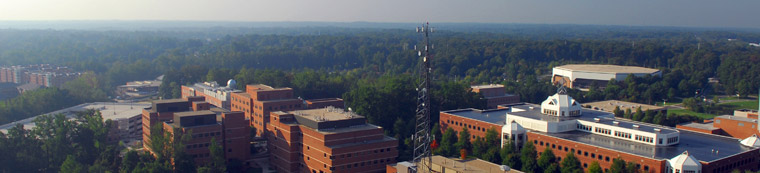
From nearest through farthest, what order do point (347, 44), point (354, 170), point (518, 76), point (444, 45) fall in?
point (354, 170) < point (518, 76) < point (444, 45) < point (347, 44)

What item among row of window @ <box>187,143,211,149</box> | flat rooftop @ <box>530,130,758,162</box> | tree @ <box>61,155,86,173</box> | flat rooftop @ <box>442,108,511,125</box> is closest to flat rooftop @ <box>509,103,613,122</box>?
flat rooftop @ <box>442,108,511,125</box>

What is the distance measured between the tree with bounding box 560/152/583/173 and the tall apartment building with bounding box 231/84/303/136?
24.7 metres

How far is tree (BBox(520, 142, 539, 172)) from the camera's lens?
3740cm

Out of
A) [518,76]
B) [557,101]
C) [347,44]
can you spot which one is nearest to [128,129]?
[557,101]

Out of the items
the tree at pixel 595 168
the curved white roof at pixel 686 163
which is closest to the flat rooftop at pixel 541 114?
the tree at pixel 595 168

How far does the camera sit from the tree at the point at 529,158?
37397 mm

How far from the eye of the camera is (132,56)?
137m

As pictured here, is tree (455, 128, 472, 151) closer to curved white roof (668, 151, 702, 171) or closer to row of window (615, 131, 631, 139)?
row of window (615, 131, 631, 139)

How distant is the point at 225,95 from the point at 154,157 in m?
21.2

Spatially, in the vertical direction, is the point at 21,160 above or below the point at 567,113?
below

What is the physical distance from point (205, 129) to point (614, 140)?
2554 centimetres

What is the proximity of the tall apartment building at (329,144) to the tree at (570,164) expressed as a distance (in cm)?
1044

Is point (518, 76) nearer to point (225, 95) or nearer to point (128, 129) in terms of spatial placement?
point (225, 95)

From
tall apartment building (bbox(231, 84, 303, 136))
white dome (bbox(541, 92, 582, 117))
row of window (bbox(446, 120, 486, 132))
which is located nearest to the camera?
white dome (bbox(541, 92, 582, 117))
